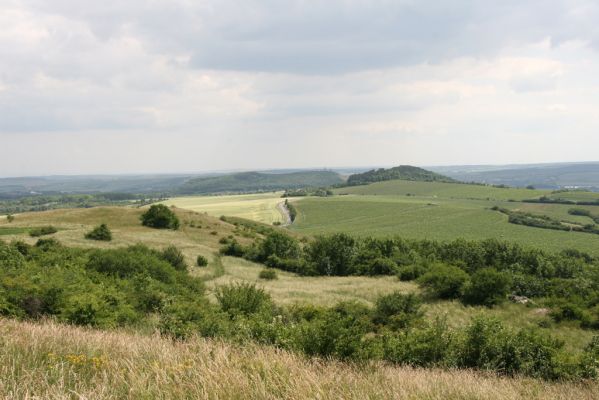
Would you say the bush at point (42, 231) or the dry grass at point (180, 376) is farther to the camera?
the bush at point (42, 231)

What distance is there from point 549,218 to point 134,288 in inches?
5045

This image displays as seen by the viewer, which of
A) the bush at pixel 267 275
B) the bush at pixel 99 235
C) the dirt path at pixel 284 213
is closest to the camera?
the bush at pixel 267 275

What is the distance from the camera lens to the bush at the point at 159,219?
68688 mm

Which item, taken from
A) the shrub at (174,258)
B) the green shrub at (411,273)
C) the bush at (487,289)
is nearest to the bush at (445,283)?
the bush at (487,289)

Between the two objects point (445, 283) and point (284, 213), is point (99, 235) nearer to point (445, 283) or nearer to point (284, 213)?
point (445, 283)

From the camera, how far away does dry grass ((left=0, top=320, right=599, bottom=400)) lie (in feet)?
16.1

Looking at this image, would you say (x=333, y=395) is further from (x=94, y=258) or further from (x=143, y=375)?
(x=94, y=258)

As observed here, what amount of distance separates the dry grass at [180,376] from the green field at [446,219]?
95344mm

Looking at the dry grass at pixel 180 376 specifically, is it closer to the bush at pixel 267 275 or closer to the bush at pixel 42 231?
the bush at pixel 267 275

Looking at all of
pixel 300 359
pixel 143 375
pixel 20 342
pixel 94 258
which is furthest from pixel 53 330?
pixel 94 258

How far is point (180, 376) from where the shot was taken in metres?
5.35

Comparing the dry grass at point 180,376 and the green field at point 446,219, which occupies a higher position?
the dry grass at point 180,376

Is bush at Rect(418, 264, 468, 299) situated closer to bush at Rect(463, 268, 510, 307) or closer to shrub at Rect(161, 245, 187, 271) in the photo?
bush at Rect(463, 268, 510, 307)

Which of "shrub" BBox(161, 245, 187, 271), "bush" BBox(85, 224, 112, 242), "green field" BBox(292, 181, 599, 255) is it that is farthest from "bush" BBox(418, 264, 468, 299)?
"green field" BBox(292, 181, 599, 255)
